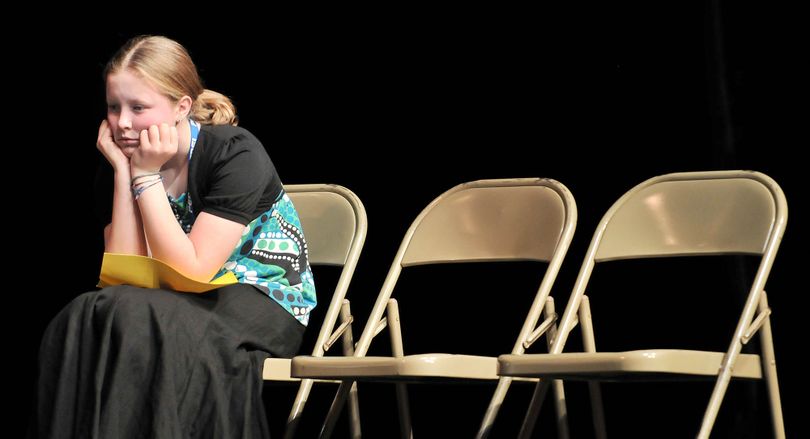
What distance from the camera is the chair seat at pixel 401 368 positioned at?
2.51 metres

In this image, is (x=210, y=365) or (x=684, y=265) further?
(x=684, y=265)

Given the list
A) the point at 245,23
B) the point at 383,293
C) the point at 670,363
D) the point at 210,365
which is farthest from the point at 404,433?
the point at 245,23

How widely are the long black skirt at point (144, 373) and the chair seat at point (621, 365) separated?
0.55m

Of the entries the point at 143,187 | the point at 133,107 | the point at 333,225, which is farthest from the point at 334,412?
the point at 133,107

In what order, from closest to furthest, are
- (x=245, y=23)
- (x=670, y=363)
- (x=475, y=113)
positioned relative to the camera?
(x=670, y=363), (x=475, y=113), (x=245, y=23)

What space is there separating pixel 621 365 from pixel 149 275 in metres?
0.98

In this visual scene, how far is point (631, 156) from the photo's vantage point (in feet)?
A: 10.5

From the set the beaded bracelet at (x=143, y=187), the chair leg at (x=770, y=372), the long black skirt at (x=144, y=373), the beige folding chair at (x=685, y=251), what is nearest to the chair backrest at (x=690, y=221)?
the beige folding chair at (x=685, y=251)

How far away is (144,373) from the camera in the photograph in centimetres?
255

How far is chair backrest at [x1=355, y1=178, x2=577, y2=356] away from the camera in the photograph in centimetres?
300

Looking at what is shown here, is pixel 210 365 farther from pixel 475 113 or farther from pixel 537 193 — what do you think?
pixel 475 113

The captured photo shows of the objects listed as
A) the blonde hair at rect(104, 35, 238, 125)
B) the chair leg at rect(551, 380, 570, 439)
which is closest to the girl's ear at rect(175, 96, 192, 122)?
the blonde hair at rect(104, 35, 238, 125)

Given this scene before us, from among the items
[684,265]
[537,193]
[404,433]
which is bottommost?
[404,433]

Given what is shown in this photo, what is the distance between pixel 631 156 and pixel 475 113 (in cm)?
44
